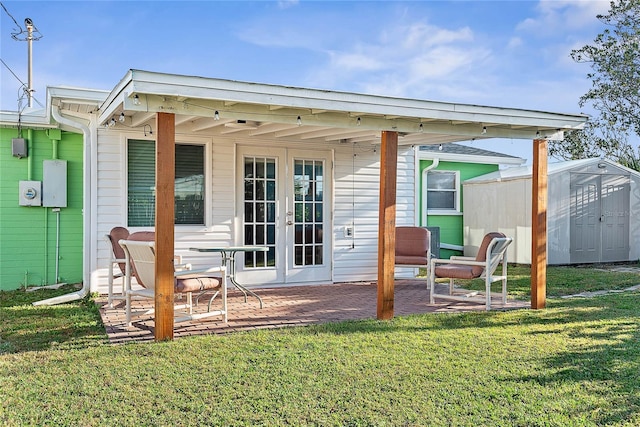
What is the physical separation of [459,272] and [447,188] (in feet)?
22.5

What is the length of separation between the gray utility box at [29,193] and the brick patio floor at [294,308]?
2216 mm

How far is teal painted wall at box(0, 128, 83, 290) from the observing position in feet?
27.0

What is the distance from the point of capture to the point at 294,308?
21.5 feet

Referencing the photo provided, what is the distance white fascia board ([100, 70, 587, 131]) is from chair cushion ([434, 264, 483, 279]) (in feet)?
6.07

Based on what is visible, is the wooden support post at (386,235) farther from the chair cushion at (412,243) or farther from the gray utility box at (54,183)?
the gray utility box at (54,183)

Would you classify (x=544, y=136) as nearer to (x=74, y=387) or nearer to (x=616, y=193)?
(x=74, y=387)

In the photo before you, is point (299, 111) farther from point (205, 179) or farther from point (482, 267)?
point (482, 267)

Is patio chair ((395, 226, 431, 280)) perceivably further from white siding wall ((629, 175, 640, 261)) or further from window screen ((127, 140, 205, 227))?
white siding wall ((629, 175, 640, 261))

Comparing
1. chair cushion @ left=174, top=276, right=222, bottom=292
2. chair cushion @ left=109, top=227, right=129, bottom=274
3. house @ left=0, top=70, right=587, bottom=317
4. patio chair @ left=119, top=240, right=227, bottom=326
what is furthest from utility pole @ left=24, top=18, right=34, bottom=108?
chair cushion @ left=174, top=276, right=222, bottom=292

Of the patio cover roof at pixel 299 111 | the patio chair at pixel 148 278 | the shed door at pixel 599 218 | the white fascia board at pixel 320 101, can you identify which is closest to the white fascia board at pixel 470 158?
the shed door at pixel 599 218

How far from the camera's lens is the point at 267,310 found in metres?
6.40

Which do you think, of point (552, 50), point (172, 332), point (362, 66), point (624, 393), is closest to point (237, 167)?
point (172, 332)

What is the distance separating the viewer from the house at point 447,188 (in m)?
12.8

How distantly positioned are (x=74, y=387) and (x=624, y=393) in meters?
3.77
